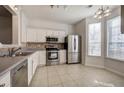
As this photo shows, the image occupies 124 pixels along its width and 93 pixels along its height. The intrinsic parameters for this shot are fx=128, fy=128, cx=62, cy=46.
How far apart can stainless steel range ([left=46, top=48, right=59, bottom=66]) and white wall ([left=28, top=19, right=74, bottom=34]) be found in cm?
143

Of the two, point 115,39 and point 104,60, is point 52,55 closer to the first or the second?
point 104,60

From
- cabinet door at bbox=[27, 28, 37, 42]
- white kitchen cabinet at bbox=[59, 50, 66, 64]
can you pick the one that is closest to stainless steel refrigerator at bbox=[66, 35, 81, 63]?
white kitchen cabinet at bbox=[59, 50, 66, 64]

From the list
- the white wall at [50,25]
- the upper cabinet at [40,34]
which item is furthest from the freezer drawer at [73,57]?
the white wall at [50,25]

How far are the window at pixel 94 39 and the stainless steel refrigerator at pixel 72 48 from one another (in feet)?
2.98

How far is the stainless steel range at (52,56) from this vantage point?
6.75 m

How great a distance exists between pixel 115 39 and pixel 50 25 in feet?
12.5

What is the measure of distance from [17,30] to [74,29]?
14.9 ft

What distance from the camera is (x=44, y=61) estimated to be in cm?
672

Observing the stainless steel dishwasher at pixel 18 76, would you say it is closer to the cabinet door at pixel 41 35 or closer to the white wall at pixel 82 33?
the cabinet door at pixel 41 35

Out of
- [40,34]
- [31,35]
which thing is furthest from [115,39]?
[31,35]

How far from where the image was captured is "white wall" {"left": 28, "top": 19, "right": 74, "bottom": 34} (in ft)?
23.2

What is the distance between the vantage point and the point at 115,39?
5188 millimetres
